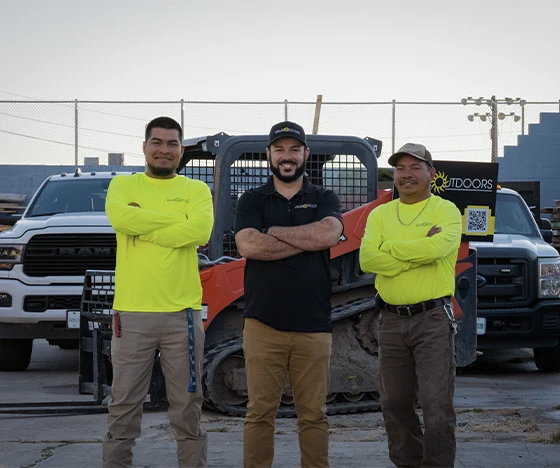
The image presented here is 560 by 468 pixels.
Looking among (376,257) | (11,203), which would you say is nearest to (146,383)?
(376,257)

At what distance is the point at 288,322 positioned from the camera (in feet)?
18.5

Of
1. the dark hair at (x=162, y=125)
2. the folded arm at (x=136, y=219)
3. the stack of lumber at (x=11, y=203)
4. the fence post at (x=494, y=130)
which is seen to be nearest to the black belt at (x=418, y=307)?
the folded arm at (x=136, y=219)

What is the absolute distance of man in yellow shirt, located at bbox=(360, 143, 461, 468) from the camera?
5.83 metres

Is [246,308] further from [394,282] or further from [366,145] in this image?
[366,145]

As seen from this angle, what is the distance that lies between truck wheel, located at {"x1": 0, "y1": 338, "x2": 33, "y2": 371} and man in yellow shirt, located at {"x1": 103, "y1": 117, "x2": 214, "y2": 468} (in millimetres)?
6353

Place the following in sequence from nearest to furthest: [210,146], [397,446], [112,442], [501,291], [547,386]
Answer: [112,442], [397,446], [210,146], [547,386], [501,291]

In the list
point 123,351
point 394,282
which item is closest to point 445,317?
point 394,282

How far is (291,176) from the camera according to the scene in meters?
5.78

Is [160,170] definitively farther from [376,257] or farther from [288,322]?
[376,257]

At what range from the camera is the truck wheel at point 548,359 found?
12031 millimetres

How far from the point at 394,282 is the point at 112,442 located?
5.98ft

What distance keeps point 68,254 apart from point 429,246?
6176mm

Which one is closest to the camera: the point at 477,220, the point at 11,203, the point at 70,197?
the point at 477,220

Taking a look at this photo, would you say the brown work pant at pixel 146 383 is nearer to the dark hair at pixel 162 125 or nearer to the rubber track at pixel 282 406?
the dark hair at pixel 162 125
